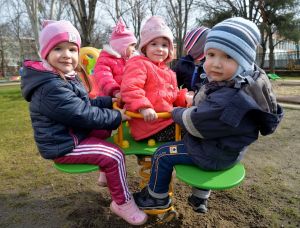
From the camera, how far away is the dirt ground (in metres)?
2.88

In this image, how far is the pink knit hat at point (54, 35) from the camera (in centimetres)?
228

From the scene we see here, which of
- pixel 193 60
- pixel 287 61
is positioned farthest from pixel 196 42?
pixel 287 61

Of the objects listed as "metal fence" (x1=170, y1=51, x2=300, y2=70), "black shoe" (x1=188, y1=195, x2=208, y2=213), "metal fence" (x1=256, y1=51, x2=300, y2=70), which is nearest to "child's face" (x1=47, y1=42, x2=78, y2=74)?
"black shoe" (x1=188, y1=195, x2=208, y2=213)

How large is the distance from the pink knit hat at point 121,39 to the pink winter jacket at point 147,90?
1.14m

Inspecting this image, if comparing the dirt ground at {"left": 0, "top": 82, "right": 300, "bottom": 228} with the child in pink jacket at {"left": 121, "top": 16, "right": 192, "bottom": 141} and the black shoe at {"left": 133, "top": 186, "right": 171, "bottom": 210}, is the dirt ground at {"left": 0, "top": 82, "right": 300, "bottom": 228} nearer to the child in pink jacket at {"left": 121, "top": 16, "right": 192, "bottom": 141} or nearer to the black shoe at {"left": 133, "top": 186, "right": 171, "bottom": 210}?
the black shoe at {"left": 133, "top": 186, "right": 171, "bottom": 210}

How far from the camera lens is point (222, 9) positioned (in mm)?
25750

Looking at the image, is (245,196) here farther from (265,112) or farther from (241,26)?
(241,26)

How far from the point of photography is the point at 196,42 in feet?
11.1

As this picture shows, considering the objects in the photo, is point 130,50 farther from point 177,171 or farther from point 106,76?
point 177,171

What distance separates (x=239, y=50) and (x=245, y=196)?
1902 mm

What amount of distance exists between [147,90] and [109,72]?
1.08 metres

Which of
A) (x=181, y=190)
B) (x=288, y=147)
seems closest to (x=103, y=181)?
(x=181, y=190)

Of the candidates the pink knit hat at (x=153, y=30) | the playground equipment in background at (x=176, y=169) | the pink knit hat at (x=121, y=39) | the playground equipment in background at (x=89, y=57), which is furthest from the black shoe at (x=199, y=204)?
the playground equipment in background at (x=89, y=57)

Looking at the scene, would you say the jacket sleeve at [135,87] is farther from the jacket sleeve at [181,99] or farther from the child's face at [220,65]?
the child's face at [220,65]
